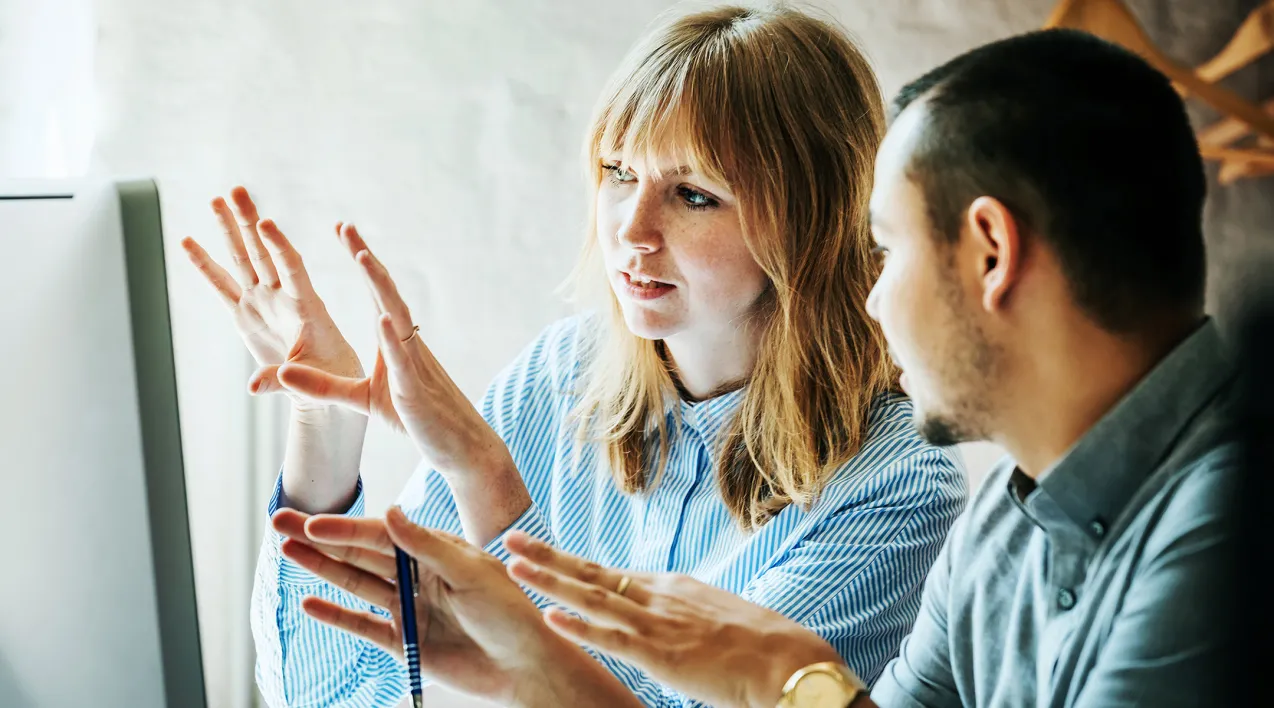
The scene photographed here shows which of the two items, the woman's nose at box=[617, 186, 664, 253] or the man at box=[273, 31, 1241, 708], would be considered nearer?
the man at box=[273, 31, 1241, 708]

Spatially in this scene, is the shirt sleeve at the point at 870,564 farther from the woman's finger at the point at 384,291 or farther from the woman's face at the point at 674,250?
the woman's finger at the point at 384,291

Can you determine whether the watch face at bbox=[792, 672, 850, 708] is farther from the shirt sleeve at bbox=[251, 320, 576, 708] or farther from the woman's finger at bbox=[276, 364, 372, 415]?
the woman's finger at bbox=[276, 364, 372, 415]

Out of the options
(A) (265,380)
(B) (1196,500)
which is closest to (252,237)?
(A) (265,380)

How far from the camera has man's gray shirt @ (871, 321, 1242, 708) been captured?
748 millimetres

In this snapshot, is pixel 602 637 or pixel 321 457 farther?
pixel 321 457

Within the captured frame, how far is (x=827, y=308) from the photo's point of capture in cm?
132

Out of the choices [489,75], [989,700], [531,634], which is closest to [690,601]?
[531,634]

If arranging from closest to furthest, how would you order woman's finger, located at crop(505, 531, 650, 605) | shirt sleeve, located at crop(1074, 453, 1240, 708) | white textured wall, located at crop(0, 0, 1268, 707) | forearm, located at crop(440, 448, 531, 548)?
shirt sleeve, located at crop(1074, 453, 1240, 708) → woman's finger, located at crop(505, 531, 650, 605) → forearm, located at crop(440, 448, 531, 548) → white textured wall, located at crop(0, 0, 1268, 707)

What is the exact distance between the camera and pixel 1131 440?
0.79m

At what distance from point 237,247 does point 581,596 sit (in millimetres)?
559

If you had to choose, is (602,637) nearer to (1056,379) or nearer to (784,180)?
(1056,379)

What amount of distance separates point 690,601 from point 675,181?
1.67 ft

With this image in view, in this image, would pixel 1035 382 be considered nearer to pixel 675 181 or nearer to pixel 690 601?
pixel 690 601

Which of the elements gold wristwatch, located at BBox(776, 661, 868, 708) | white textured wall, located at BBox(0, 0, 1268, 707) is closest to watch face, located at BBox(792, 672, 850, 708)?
gold wristwatch, located at BBox(776, 661, 868, 708)
